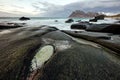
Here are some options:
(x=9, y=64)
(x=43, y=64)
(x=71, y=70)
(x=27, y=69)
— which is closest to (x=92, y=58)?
(x=71, y=70)

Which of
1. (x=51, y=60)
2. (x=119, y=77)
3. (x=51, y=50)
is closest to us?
(x=119, y=77)

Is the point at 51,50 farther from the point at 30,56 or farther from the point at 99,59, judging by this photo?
the point at 99,59

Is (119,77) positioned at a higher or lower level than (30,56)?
lower

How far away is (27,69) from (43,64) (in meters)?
0.18

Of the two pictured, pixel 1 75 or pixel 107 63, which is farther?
pixel 107 63

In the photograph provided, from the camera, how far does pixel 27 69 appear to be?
6.65 feet

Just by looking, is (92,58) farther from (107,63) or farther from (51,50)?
(51,50)

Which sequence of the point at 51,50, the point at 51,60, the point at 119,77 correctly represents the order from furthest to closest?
the point at 51,50 → the point at 51,60 → the point at 119,77

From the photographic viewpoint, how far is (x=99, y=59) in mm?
2283

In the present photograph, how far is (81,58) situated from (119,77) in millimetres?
461

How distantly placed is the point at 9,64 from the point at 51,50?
541 millimetres

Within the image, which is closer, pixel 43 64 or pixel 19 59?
pixel 43 64

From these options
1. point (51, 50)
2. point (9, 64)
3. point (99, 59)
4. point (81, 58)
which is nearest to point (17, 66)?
point (9, 64)

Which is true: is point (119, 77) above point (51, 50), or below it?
below
